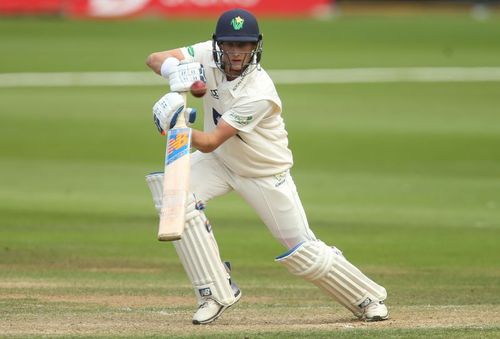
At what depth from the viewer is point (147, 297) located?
7.93 metres

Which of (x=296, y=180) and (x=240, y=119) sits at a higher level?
(x=240, y=119)

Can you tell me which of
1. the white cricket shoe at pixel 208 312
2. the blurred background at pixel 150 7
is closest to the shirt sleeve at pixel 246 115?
the white cricket shoe at pixel 208 312

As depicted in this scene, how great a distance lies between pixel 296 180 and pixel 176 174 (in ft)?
26.7

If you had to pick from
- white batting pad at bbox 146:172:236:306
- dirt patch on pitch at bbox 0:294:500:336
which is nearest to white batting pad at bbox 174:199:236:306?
white batting pad at bbox 146:172:236:306

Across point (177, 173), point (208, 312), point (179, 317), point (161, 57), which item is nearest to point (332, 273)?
point (208, 312)

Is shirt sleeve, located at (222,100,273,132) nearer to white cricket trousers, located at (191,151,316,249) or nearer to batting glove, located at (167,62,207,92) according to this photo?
batting glove, located at (167,62,207,92)

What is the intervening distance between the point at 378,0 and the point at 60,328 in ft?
92.0

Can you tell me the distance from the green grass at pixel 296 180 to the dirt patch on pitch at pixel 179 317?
3 centimetres

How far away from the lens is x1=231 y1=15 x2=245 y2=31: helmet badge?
21.9 ft

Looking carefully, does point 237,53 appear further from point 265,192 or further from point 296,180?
point 296,180

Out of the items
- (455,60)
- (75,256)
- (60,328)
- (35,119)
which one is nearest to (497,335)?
(60,328)

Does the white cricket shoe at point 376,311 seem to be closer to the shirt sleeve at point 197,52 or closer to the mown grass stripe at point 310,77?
the shirt sleeve at point 197,52

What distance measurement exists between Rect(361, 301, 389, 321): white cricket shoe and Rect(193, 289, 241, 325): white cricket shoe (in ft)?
2.80

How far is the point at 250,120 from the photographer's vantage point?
6656 mm
